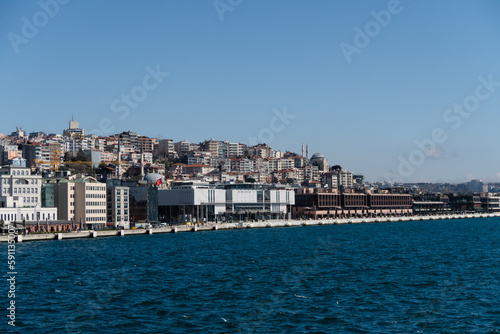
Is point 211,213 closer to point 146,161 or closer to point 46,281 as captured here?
point 146,161

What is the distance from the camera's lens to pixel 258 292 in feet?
109

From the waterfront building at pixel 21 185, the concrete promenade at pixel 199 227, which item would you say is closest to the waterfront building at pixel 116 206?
the concrete promenade at pixel 199 227

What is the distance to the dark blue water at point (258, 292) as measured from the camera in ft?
84.9

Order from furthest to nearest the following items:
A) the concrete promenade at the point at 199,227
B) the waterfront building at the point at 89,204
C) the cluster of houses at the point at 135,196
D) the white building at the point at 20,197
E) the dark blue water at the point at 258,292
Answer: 1. the waterfront building at the point at 89,204
2. the cluster of houses at the point at 135,196
3. the white building at the point at 20,197
4. the concrete promenade at the point at 199,227
5. the dark blue water at the point at 258,292

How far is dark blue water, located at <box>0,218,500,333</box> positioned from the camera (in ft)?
84.9

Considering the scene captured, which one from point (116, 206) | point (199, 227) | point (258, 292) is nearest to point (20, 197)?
point (116, 206)

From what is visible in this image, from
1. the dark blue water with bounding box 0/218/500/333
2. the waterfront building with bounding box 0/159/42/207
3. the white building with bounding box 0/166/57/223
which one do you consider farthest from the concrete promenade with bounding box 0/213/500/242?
the dark blue water with bounding box 0/218/500/333

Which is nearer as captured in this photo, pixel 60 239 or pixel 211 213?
pixel 60 239

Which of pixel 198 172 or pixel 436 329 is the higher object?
pixel 198 172

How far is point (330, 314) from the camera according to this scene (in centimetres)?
2773

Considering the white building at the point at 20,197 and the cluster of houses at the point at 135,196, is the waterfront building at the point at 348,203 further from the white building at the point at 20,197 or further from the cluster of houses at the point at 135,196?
the white building at the point at 20,197

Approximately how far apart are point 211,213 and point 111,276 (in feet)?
293

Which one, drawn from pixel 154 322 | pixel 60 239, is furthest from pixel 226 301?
pixel 60 239

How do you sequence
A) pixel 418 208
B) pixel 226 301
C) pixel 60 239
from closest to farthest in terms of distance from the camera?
pixel 226 301 → pixel 60 239 → pixel 418 208
